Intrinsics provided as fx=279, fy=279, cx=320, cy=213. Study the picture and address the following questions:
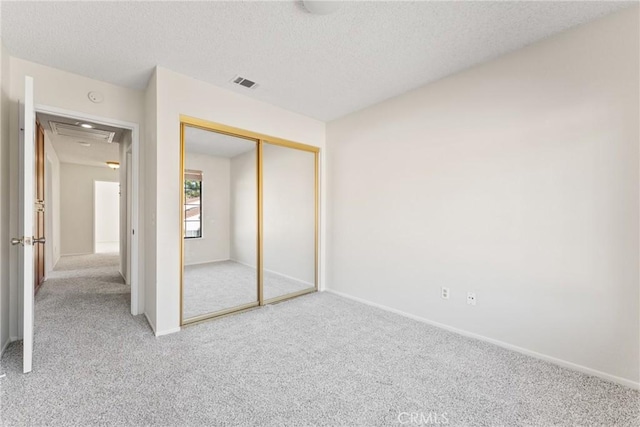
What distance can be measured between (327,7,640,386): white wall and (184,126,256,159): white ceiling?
164cm

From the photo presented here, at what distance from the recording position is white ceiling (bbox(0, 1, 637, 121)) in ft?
6.00

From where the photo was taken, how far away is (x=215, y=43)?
7.20 ft

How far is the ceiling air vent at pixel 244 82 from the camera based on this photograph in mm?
2759

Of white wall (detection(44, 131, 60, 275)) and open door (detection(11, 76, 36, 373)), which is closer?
open door (detection(11, 76, 36, 373))

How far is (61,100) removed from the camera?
2.61 m

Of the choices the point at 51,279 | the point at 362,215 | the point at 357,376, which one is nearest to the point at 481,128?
the point at 362,215

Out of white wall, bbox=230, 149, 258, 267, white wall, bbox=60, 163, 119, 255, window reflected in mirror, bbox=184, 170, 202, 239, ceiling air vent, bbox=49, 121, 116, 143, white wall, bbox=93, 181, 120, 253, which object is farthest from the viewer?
white wall, bbox=93, 181, 120, 253

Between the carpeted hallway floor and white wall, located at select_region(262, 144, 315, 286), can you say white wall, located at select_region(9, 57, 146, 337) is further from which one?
white wall, located at select_region(262, 144, 315, 286)

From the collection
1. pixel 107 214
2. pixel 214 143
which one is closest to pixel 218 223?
pixel 214 143

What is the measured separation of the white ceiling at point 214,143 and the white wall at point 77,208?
662 cm

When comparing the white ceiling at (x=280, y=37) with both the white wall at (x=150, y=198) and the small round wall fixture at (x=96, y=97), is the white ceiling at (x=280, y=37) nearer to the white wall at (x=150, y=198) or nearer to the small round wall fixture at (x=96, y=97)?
the small round wall fixture at (x=96, y=97)

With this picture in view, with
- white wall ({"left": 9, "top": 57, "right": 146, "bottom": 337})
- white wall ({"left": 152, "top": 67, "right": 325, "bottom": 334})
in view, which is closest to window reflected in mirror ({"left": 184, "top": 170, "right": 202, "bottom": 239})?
white wall ({"left": 152, "top": 67, "right": 325, "bottom": 334})

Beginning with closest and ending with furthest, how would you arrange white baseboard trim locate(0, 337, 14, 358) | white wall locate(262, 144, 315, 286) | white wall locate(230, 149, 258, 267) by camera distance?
white baseboard trim locate(0, 337, 14, 358)
white wall locate(230, 149, 258, 267)
white wall locate(262, 144, 315, 286)

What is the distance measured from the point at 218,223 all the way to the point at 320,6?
2.35 meters
